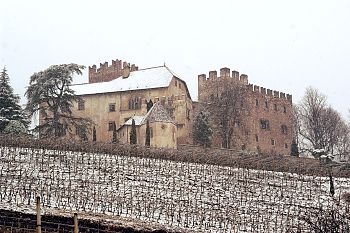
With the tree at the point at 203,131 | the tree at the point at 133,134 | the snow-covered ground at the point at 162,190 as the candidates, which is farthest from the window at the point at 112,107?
the snow-covered ground at the point at 162,190

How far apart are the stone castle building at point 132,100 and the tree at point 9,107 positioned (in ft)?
40.6

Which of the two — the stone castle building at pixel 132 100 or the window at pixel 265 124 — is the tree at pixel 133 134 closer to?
the stone castle building at pixel 132 100

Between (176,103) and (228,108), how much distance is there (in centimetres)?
641

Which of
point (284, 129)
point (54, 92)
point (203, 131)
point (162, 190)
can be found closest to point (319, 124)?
point (284, 129)

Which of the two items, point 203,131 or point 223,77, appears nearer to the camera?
point 203,131

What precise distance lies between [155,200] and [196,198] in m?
1.93

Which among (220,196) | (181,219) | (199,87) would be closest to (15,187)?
(181,219)

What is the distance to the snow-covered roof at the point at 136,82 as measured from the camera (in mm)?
57375

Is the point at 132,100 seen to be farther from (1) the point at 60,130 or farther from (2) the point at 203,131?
(1) the point at 60,130

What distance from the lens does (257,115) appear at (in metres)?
61.8

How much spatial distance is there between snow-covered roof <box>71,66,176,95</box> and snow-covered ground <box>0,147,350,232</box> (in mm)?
30059

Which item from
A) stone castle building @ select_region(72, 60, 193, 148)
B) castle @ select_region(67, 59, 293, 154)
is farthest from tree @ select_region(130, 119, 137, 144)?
castle @ select_region(67, 59, 293, 154)

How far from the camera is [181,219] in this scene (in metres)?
18.0

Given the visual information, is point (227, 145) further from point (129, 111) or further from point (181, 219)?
point (181, 219)
